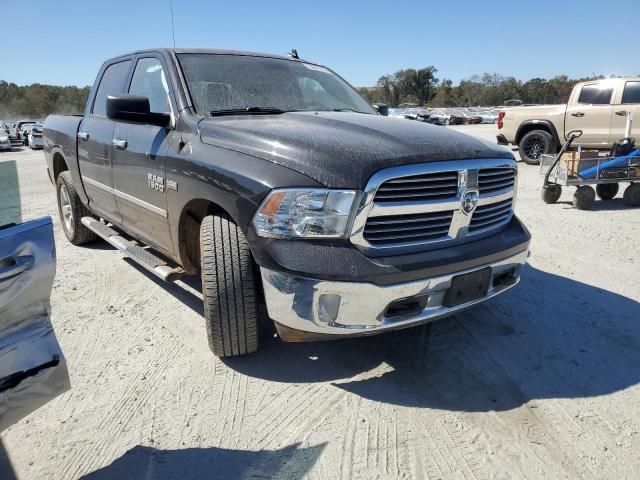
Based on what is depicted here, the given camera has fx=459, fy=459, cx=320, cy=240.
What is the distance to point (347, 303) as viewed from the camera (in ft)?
Result: 7.17

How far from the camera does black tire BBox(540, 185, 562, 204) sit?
7035 millimetres

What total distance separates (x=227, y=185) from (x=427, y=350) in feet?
5.23

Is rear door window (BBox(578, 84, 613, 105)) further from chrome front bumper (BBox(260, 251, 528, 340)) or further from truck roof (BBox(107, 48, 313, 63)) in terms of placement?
chrome front bumper (BBox(260, 251, 528, 340))

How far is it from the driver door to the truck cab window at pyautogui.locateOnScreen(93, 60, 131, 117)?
280 centimetres

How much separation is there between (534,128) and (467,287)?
10328 mm

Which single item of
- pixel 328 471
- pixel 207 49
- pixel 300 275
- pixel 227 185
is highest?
pixel 207 49

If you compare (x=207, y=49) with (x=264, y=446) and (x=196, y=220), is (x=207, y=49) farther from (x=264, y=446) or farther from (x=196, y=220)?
(x=264, y=446)

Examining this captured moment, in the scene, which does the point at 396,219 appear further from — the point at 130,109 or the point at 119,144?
the point at 119,144

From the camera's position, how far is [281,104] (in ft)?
11.0

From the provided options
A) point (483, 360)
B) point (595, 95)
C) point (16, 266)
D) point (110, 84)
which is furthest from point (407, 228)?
point (595, 95)

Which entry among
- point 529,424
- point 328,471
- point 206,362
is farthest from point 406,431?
point 206,362

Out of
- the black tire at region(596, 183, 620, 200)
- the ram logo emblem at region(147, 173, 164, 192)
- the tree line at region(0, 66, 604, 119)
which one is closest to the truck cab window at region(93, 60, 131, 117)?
the ram logo emblem at region(147, 173, 164, 192)

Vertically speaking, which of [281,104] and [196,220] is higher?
[281,104]

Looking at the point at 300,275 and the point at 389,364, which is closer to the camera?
the point at 300,275
